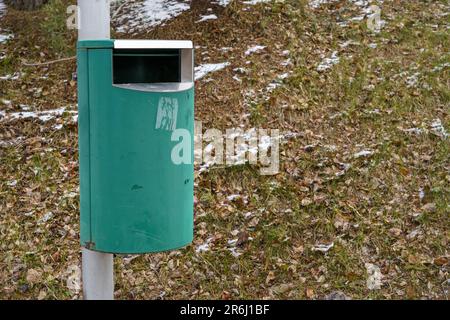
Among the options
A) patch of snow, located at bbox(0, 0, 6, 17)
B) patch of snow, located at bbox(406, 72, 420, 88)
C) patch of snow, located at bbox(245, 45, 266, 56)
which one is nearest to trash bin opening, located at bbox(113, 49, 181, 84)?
patch of snow, located at bbox(245, 45, 266, 56)

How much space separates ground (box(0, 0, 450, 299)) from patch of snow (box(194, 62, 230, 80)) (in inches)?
3.0

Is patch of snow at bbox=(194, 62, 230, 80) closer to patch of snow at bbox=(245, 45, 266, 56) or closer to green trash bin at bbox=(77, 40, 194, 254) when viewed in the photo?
patch of snow at bbox=(245, 45, 266, 56)

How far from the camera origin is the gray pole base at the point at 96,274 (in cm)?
300

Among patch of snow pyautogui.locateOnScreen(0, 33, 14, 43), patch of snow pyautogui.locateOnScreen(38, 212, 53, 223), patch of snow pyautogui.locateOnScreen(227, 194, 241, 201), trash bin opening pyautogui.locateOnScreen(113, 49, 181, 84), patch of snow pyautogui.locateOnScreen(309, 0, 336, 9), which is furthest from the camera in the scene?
patch of snow pyautogui.locateOnScreen(309, 0, 336, 9)

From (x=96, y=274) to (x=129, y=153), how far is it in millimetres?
686

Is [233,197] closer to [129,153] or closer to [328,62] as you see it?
[129,153]

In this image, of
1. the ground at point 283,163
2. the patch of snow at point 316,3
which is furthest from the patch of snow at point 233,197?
the patch of snow at point 316,3

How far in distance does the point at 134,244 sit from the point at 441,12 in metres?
6.16

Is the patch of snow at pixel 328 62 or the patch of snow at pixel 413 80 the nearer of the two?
the patch of snow at pixel 413 80

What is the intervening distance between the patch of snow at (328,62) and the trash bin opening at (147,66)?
339 cm

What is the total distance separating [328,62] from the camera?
635cm

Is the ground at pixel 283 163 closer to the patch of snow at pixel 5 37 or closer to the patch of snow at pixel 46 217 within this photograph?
the patch of snow at pixel 46 217

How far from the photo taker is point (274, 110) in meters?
5.62

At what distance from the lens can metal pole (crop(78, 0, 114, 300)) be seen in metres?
2.83
